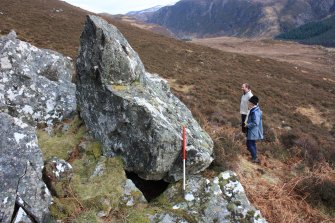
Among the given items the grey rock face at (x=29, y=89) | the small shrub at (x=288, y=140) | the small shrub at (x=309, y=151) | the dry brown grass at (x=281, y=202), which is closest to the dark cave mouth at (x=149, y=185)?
the dry brown grass at (x=281, y=202)

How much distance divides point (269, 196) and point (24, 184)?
17.3ft

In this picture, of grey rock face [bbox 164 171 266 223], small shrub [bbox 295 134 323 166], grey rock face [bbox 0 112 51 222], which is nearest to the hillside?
small shrub [bbox 295 134 323 166]

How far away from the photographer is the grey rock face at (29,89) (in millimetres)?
8891

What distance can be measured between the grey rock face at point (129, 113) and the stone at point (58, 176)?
100 cm

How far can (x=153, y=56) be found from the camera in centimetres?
3522

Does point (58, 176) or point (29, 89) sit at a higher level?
point (29, 89)

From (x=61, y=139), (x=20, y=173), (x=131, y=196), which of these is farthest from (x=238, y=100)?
(x=20, y=173)

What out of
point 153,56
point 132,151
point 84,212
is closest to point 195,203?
point 132,151

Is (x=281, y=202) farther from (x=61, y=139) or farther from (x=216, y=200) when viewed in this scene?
(x=61, y=139)

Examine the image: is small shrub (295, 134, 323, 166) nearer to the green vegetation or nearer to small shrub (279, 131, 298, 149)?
small shrub (279, 131, 298, 149)

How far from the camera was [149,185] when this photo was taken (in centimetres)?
794

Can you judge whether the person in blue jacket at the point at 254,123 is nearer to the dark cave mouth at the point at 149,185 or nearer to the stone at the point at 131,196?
the dark cave mouth at the point at 149,185

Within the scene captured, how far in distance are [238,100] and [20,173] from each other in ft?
66.0

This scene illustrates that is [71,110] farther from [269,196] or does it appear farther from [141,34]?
[141,34]
